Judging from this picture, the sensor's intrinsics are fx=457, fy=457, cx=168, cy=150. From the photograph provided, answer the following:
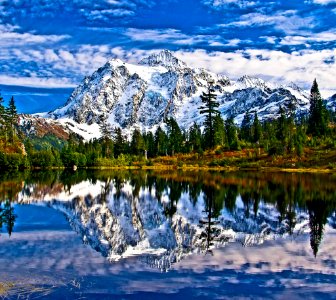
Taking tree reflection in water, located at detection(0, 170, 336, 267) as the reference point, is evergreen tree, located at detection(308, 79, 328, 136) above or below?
above

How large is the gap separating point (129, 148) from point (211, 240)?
170354 mm

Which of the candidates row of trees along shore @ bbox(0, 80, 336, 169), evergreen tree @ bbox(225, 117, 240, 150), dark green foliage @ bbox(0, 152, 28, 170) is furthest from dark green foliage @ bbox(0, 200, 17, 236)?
dark green foliage @ bbox(0, 152, 28, 170)

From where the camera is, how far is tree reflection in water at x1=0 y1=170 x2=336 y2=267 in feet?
87.5

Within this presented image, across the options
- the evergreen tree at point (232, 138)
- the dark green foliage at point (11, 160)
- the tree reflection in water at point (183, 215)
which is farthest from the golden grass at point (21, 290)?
the dark green foliage at point (11, 160)

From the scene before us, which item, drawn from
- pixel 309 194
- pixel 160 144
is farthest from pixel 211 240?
pixel 160 144

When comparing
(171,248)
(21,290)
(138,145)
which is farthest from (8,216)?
(138,145)

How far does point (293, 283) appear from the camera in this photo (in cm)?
1825

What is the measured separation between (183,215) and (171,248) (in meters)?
13.0

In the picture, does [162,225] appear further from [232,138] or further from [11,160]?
[232,138]

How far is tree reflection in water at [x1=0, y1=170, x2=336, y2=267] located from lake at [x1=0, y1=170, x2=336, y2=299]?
0.26ft

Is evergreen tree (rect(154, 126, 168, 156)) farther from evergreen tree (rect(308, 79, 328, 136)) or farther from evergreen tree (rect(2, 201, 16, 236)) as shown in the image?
evergreen tree (rect(2, 201, 16, 236))

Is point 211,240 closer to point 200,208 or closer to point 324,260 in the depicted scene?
point 324,260

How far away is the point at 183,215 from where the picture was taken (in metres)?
37.9

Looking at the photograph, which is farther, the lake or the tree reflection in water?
the tree reflection in water
